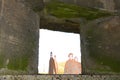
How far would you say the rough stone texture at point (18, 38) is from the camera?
2422 mm

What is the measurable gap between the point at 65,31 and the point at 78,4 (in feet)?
4.17

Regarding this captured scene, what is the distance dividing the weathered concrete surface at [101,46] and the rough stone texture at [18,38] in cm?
94

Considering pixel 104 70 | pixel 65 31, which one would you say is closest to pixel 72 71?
pixel 65 31

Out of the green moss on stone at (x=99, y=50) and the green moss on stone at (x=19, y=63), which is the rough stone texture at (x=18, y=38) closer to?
the green moss on stone at (x=19, y=63)

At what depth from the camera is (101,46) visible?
3410 millimetres

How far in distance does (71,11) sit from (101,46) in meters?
0.80

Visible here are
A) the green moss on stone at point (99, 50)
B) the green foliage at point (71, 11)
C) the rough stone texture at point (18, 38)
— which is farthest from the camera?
the green moss on stone at point (99, 50)

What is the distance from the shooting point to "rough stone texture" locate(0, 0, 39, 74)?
2.42m

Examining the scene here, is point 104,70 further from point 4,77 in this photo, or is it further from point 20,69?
point 4,77

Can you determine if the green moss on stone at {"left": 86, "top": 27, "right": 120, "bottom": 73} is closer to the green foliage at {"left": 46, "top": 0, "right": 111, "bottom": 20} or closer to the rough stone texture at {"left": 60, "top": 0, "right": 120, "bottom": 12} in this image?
the green foliage at {"left": 46, "top": 0, "right": 111, "bottom": 20}

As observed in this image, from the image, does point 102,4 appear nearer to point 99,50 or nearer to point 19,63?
point 99,50

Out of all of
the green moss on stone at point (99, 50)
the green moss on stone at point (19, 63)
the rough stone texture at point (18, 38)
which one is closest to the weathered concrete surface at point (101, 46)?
the green moss on stone at point (99, 50)

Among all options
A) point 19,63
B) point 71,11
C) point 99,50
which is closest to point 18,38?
point 19,63

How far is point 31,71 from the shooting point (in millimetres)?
3018
